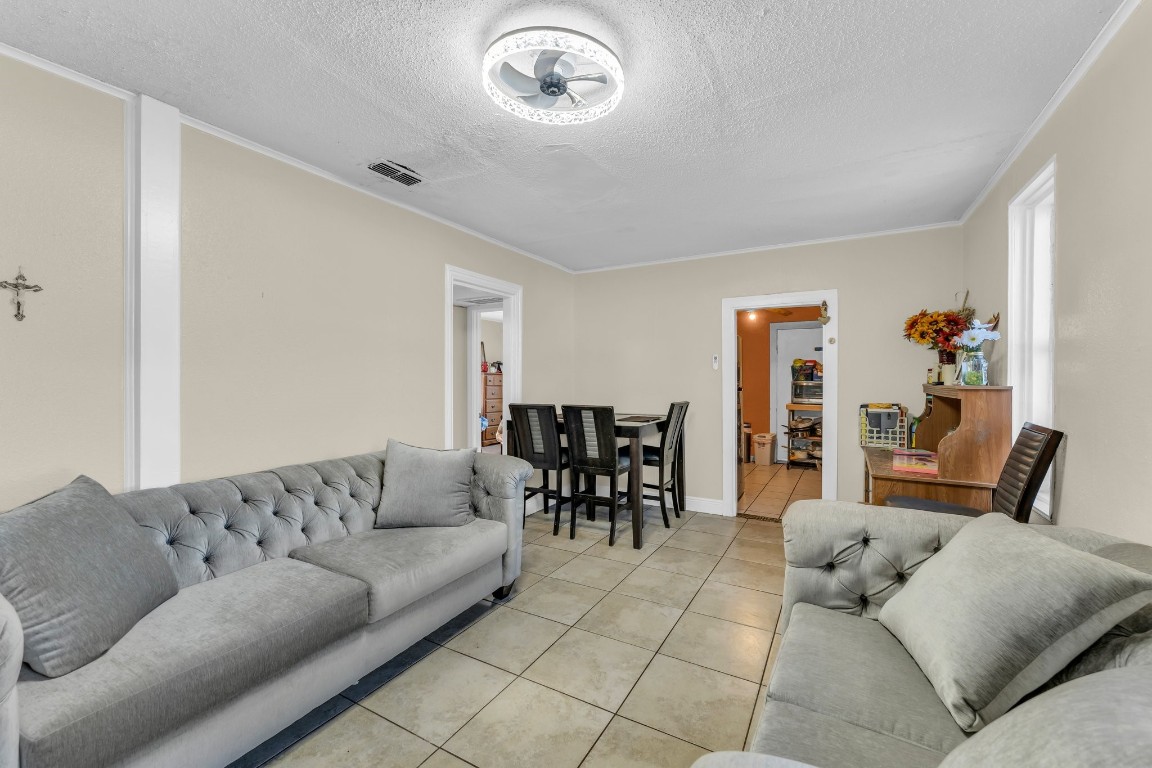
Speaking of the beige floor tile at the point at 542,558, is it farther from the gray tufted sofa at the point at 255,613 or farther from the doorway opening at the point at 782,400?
the doorway opening at the point at 782,400

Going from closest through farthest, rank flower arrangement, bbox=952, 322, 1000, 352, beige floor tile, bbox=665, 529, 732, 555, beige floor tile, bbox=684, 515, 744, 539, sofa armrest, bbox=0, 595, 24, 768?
sofa armrest, bbox=0, 595, 24, 768 → flower arrangement, bbox=952, 322, 1000, 352 → beige floor tile, bbox=665, 529, 732, 555 → beige floor tile, bbox=684, 515, 744, 539

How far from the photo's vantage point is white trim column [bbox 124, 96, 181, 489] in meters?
2.03

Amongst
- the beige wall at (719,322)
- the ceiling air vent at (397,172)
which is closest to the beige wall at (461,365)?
the beige wall at (719,322)

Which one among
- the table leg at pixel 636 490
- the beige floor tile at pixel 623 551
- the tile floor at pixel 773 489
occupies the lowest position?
the beige floor tile at pixel 623 551

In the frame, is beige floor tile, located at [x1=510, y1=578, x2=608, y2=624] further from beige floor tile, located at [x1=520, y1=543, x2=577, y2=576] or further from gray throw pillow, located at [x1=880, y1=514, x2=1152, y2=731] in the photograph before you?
gray throw pillow, located at [x1=880, y1=514, x2=1152, y2=731]

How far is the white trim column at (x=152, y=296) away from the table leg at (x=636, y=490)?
2729mm

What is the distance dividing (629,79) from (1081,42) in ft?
4.91

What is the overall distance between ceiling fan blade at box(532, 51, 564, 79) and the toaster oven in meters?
6.30

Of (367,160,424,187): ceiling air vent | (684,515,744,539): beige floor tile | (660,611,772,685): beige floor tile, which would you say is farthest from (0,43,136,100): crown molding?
(684,515,744,539): beige floor tile

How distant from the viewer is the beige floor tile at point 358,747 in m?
1.62

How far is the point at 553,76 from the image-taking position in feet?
5.70

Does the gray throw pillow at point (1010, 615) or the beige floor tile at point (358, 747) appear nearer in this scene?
the gray throw pillow at point (1010, 615)

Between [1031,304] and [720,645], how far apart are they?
224cm

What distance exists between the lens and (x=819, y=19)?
1562 millimetres
